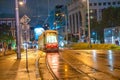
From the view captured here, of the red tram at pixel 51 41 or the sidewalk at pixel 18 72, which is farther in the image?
the red tram at pixel 51 41

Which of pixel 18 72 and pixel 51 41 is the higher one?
pixel 51 41

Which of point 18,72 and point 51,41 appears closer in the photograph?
point 18,72

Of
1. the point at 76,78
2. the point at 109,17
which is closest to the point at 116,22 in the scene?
the point at 109,17

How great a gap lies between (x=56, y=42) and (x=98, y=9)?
126968 mm

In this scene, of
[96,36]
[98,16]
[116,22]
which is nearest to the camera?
[116,22]

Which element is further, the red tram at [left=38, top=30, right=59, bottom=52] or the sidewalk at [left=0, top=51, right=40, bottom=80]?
the red tram at [left=38, top=30, right=59, bottom=52]

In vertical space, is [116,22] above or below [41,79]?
above

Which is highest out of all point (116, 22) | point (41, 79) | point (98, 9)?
point (98, 9)

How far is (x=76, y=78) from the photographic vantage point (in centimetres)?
1750

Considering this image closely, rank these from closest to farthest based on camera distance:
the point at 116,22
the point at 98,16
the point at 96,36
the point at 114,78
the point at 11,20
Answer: the point at 114,78
the point at 116,22
the point at 96,36
the point at 11,20
the point at 98,16

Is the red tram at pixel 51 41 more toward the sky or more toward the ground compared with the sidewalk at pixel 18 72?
more toward the sky

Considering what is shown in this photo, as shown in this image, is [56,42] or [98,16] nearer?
[56,42]

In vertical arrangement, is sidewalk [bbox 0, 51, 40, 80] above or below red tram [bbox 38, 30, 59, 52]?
below

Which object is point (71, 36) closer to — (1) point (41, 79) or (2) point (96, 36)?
(2) point (96, 36)
